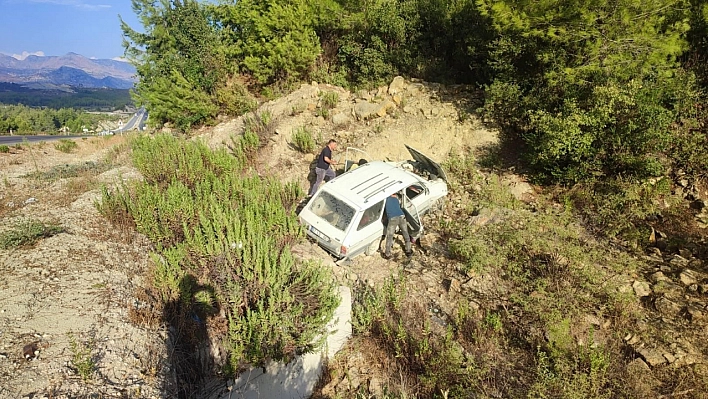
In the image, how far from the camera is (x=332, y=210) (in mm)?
6527

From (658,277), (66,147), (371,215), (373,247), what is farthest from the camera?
(66,147)

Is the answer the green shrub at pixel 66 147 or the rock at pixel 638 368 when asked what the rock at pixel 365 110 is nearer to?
the rock at pixel 638 368

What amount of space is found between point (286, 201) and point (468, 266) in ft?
13.0

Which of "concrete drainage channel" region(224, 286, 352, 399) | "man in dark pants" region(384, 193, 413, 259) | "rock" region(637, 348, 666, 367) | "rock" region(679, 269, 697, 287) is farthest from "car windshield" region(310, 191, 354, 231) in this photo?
"rock" region(679, 269, 697, 287)

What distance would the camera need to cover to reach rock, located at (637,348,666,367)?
4.30 m

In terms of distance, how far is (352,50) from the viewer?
13930 mm

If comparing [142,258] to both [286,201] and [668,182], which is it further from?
[668,182]

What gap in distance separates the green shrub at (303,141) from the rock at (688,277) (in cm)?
854

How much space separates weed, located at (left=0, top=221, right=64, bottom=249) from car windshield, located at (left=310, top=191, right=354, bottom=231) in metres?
4.22

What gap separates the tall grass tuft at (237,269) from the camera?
4.31 metres

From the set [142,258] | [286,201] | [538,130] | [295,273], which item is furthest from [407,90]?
[142,258]

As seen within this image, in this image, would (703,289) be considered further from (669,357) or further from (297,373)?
(297,373)

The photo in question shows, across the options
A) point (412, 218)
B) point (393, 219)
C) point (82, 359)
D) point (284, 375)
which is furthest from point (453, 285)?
point (82, 359)

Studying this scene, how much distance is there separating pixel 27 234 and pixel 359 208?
5171 mm
